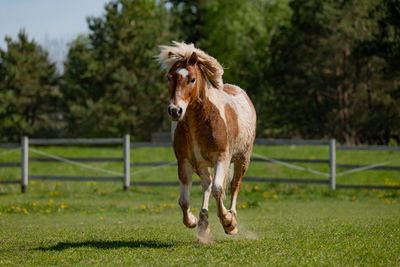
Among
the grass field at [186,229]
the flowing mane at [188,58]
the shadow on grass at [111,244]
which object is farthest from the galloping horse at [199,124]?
the grass field at [186,229]

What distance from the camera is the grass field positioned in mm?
5750

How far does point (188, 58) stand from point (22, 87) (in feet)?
123

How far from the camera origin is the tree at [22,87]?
1590 inches

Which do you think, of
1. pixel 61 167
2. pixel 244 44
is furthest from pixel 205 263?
pixel 244 44

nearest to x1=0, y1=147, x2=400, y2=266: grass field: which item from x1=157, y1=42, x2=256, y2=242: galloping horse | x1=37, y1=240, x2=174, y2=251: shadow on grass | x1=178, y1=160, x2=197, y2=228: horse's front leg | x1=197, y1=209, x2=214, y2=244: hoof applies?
x1=37, y1=240, x2=174, y2=251: shadow on grass

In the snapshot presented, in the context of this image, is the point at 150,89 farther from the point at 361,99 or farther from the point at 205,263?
the point at 205,263

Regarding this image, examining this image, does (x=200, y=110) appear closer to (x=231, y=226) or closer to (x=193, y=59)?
(x=193, y=59)

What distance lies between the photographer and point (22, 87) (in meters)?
41.4

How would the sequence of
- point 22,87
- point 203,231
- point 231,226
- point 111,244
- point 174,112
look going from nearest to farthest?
point 174,112 → point 111,244 → point 203,231 → point 231,226 → point 22,87

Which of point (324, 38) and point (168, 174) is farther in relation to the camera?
point (324, 38)

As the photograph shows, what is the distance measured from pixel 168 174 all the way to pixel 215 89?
15178 millimetres

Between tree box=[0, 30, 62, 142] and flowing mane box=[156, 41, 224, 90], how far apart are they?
117ft

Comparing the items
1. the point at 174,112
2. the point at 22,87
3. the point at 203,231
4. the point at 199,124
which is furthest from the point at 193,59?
the point at 22,87

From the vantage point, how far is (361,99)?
37438 mm
